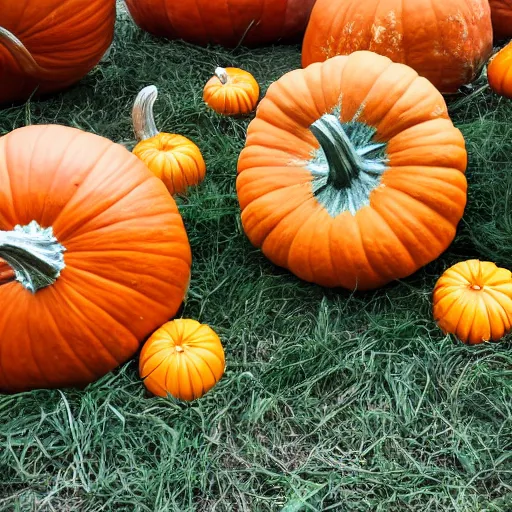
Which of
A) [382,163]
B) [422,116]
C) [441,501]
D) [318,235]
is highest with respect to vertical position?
[422,116]

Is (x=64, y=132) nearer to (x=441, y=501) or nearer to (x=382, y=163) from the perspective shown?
(x=382, y=163)

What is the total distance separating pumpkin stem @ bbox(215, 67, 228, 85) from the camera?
3607 millimetres

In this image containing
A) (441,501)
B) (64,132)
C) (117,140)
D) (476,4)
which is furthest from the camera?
(117,140)

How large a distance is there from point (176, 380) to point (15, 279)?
2.12 feet

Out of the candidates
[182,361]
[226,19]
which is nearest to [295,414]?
[182,361]

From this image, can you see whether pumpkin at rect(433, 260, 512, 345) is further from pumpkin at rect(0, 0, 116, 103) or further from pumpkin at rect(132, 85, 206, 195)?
pumpkin at rect(0, 0, 116, 103)

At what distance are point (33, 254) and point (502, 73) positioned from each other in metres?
2.30

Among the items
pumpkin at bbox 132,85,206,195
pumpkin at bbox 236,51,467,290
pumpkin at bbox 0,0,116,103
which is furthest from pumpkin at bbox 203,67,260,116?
pumpkin at bbox 236,51,467,290

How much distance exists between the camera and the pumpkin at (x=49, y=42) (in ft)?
11.2

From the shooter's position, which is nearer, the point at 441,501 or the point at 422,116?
the point at 441,501

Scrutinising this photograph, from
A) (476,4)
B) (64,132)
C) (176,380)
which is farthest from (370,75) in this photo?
(176,380)

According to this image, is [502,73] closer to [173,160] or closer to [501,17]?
[501,17]

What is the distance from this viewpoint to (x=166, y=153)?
10.3 ft

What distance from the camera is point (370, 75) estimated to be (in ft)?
9.03
